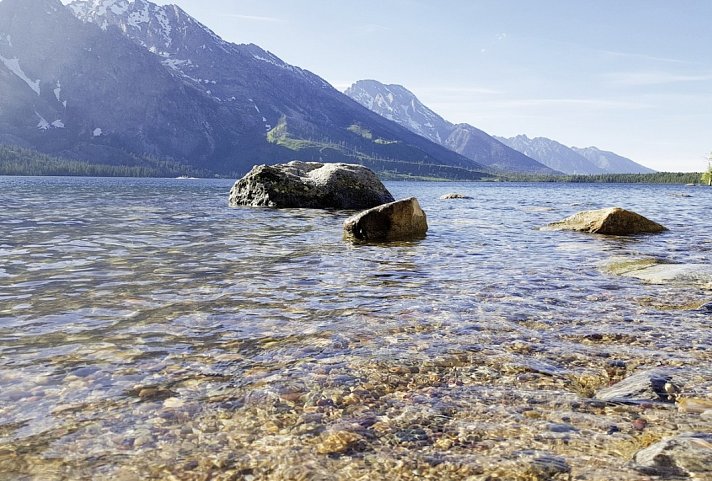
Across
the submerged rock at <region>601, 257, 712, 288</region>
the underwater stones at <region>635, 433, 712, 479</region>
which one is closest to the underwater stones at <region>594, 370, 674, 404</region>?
the underwater stones at <region>635, 433, 712, 479</region>

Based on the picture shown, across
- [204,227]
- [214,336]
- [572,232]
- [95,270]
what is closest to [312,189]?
[204,227]

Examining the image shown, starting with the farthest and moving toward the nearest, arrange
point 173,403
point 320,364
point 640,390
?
point 320,364 < point 640,390 < point 173,403

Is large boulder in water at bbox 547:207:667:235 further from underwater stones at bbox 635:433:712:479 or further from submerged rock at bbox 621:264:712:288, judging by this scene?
underwater stones at bbox 635:433:712:479

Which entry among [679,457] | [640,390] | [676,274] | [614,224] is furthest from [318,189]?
[679,457]

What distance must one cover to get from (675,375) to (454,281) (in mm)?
5325

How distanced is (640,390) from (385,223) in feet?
43.1

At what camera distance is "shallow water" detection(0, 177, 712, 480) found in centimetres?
384

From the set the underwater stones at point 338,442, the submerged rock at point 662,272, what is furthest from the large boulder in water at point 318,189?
the underwater stones at point 338,442

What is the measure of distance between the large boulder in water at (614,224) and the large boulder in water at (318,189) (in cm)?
1536

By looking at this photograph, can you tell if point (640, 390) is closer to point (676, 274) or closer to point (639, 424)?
point (639, 424)

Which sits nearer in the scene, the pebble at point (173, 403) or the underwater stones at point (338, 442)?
the underwater stones at point (338, 442)

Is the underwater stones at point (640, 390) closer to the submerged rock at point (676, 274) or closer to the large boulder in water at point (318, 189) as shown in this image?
the submerged rock at point (676, 274)

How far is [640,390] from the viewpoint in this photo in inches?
194

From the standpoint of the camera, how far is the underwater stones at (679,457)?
11.3 feet
